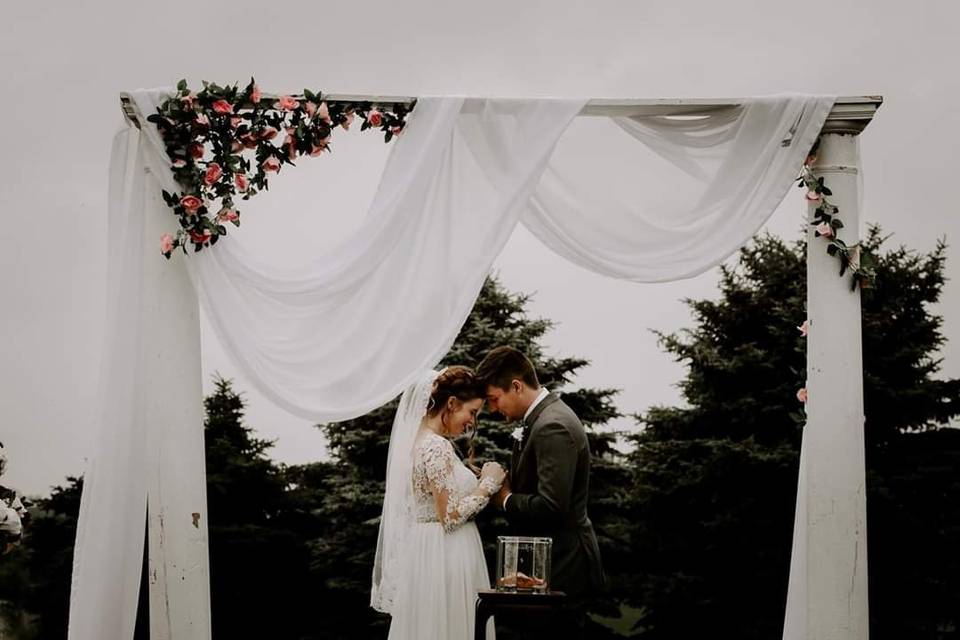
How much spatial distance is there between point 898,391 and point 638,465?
2.34 meters

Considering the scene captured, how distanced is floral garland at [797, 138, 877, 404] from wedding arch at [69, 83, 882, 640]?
1 centimetres

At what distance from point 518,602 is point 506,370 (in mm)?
1160

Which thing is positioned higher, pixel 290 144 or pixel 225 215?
pixel 290 144

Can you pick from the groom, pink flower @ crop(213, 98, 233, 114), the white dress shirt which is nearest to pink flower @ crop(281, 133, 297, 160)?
pink flower @ crop(213, 98, 233, 114)

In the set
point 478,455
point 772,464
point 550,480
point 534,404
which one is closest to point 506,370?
point 534,404

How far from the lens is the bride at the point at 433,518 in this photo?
5102 millimetres

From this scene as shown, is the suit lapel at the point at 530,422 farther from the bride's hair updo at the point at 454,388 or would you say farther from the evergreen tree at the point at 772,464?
the evergreen tree at the point at 772,464

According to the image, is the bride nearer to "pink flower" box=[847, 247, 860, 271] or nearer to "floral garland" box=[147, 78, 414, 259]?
"floral garland" box=[147, 78, 414, 259]

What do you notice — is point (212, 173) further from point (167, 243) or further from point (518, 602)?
point (518, 602)

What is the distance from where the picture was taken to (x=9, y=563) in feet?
31.3

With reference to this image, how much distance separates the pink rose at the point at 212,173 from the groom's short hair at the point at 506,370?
4.85 ft

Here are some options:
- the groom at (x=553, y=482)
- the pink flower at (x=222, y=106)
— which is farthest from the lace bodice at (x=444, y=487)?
the pink flower at (x=222, y=106)

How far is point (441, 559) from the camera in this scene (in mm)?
5129

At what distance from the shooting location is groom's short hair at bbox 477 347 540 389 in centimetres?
507
